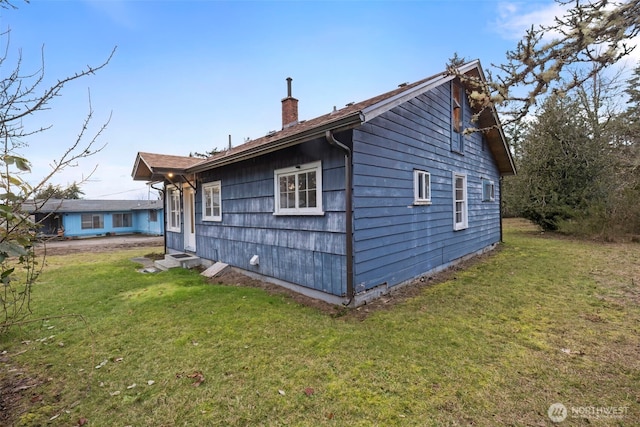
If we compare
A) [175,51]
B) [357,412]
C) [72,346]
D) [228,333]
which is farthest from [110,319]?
[175,51]

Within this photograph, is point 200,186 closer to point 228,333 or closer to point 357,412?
point 228,333

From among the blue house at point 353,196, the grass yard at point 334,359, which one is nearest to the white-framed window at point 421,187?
the blue house at point 353,196

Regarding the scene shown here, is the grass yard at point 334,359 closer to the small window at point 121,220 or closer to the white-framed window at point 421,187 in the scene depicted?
the white-framed window at point 421,187

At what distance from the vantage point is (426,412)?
98.2 inches

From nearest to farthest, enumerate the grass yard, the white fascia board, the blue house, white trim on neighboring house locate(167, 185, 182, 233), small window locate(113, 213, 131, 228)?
1. the grass yard
2. the white fascia board
3. the blue house
4. white trim on neighboring house locate(167, 185, 182, 233)
5. small window locate(113, 213, 131, 228)

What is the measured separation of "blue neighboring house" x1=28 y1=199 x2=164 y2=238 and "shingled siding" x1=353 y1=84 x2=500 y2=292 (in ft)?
71.7

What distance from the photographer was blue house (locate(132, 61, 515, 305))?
504cm

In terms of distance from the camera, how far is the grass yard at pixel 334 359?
2537 millimetres

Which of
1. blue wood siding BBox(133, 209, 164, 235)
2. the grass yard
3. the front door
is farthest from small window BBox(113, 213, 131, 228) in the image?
the grass yard

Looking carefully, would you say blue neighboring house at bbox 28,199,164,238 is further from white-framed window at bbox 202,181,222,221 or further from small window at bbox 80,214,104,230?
white-framed window at bbox 202,181,222,221

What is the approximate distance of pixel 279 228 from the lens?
20.7 ft

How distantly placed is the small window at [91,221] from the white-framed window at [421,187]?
26020mm

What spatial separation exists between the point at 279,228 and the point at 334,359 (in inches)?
133

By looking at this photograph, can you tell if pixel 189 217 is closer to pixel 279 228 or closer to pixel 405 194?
pixel 279 228
